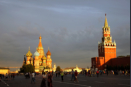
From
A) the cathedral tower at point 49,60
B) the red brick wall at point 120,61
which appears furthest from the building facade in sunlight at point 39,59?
the red brick wall at point 120,61

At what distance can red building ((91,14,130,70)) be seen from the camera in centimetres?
8662

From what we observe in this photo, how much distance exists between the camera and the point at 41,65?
3999 inches

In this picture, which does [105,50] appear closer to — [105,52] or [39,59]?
[105,52]

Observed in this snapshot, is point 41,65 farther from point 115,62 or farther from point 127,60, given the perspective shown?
point 127,60

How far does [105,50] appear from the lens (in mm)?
90250

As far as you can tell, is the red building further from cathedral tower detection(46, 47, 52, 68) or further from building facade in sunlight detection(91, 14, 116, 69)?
cathedral tower detection(46, 47, 52, 68)

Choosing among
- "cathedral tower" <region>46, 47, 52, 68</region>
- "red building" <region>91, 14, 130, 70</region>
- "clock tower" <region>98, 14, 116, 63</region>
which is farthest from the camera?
"cathedral tower" <region>46, 47, 52, 68</region>

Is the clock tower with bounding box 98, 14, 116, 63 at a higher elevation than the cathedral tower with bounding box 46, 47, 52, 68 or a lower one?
higher

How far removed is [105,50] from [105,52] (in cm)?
98

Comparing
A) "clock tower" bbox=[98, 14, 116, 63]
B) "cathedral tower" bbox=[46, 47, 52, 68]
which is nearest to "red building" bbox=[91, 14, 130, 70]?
"clock tower" bbox=[98, 14, 116, 63]

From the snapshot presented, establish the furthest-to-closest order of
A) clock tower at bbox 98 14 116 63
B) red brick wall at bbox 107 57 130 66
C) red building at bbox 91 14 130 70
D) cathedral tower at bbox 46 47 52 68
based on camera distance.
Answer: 1. cathedral tower at bbox 46 47 52 68
2. clock tower at bbox 98 14 116 63
3. red building at bbox 91 14 130 70
4. red brick wall at bbox 107 57 130 66

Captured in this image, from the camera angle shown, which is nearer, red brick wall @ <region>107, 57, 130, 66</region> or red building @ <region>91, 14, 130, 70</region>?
red brick wall @ <region>107, 57, 130, 66</region>

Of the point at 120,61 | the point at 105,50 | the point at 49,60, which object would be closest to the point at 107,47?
the point at 105,50

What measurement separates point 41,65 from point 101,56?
104ft
